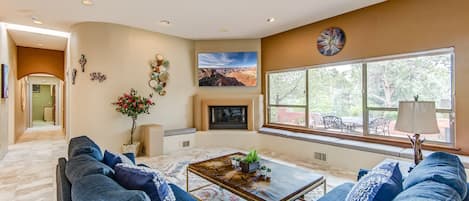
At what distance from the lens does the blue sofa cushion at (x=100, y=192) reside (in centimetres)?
106

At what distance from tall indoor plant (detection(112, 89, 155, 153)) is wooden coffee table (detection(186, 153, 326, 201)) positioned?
251 centimetres

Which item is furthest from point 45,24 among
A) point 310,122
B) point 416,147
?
point 416,147

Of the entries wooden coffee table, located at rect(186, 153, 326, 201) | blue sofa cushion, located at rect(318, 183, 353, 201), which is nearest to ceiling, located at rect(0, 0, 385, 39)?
wooden coffee table, located at rect(186, 153, 326, 201)

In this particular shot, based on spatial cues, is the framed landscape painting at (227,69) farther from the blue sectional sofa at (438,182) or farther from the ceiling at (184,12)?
the blue sectional sofa at (438,182)

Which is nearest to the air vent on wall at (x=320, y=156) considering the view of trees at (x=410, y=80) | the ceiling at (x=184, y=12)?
the view of trees at (x=410, y=80)

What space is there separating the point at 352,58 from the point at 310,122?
158 centimetres

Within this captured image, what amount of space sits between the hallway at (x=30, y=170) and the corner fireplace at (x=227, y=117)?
3409 millimetres

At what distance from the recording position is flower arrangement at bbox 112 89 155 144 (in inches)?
187

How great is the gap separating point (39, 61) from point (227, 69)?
6.00m

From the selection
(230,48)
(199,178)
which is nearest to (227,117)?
(230,48)

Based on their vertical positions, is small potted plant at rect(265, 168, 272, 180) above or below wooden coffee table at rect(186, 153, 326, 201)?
above

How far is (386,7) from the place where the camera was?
12.6 ft

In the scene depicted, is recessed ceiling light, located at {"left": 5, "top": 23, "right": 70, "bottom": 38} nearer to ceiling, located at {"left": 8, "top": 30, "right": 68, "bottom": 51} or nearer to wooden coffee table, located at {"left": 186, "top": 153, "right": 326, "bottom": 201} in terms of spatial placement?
ceiling, located at {"left": 8, "top": 30, "right": 68, "bottom": 51}

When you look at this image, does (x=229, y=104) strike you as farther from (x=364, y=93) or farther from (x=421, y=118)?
(x=421, y=118)
